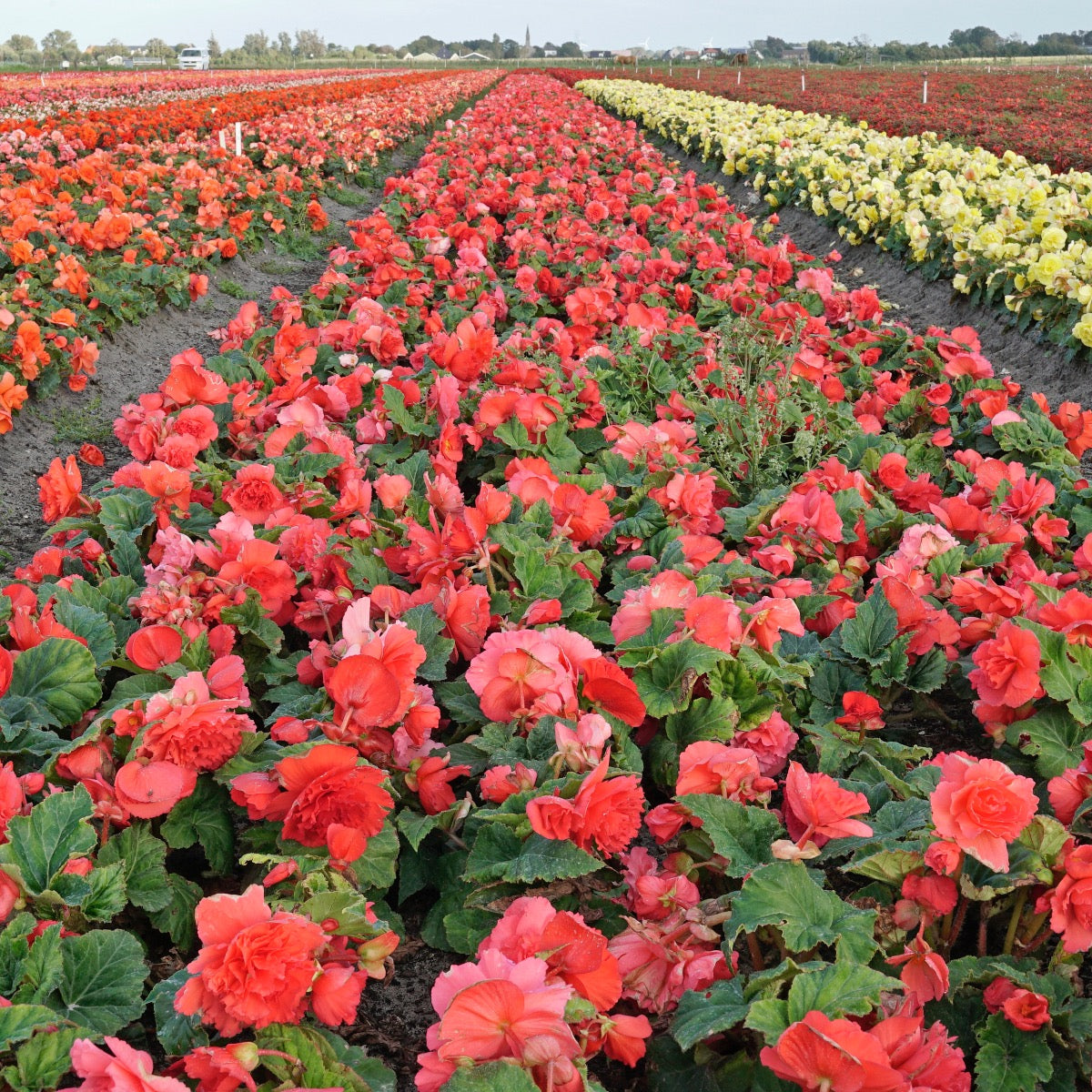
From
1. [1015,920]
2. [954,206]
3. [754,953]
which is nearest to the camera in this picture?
[754,953]

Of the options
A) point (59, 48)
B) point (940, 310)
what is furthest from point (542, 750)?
point (59, 48)

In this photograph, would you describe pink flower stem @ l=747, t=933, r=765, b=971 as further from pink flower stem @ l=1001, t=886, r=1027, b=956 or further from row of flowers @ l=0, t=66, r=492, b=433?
row of flowers @ l=0, t=66, r=492, b=433

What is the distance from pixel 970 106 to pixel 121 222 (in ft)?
62.5

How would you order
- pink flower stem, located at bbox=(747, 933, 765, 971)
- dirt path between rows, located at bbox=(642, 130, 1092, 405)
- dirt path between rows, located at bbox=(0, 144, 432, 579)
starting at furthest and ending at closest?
dirt path between rows, located at bbox=(642, 130, 1092, 405) < dirt path between rows, located at bbox=(0, 144, 432, 579) < pink flower stem, located at bbox=(747, 933, 765, 971)

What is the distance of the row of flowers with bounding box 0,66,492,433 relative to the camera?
5.04 m

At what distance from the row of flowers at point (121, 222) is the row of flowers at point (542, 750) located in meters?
A: 2.27

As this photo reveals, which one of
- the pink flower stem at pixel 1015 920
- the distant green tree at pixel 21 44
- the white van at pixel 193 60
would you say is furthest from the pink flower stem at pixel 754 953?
the distant green tree at pixel 21 44

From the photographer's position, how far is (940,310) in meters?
6.80

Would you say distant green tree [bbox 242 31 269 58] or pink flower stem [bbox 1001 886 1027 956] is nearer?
pink flower stem [bbox 1001 886 1027 956]

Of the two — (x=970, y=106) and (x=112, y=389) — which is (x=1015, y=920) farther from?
(x=970, y=106)

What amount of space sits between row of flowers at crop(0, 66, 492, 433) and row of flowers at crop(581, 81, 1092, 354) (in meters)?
4.54

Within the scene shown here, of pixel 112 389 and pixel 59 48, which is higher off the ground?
pixel 59 48

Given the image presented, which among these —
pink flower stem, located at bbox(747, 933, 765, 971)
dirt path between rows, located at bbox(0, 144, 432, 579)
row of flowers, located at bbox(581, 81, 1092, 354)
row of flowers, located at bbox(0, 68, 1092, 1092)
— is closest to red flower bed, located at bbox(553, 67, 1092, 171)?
row of flowers, located at bbox(581, 81, 1092, 354)

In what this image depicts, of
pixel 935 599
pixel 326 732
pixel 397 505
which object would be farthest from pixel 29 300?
pixel 935 599
